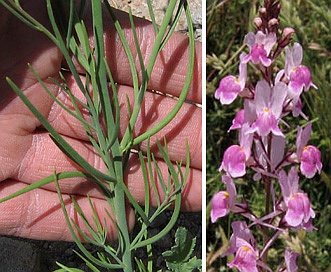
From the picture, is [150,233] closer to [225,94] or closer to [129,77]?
[129,77]

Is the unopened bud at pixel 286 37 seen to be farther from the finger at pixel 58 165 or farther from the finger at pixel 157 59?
the finger at pixel 58 165

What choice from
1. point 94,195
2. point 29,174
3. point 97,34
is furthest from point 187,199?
point 97,34

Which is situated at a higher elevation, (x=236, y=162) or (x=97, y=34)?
(x=97, y=34)

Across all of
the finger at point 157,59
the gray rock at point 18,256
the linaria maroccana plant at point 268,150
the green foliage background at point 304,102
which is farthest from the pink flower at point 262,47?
the gray rock at point 18,256

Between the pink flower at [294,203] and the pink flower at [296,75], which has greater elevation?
the pink flower at [296,75]

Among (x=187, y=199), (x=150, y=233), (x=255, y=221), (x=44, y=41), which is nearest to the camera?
(x=255, y=221)
